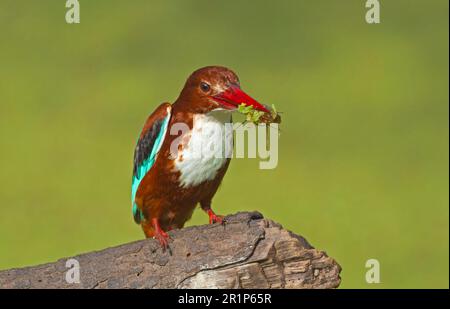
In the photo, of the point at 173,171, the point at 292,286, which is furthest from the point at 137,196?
the point at 292,286

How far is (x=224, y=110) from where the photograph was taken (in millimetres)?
2799

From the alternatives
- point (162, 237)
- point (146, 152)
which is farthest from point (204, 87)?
point (162, 237)

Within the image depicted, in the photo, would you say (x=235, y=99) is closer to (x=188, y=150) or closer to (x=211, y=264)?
(x=188, y=150)

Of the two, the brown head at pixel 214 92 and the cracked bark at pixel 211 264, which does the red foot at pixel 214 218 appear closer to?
the cracked bark at pixel 211 264

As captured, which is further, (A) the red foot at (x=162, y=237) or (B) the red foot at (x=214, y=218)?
(B) the red foot at (x=214, y=218)

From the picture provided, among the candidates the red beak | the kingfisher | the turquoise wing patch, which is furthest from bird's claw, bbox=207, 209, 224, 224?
the red beak

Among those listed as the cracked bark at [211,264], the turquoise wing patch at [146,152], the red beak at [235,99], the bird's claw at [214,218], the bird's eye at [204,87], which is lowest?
the cracked bark at [211,264]

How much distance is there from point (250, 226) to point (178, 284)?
273 mm

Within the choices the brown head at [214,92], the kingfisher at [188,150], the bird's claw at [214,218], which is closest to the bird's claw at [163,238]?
the kingfisher at [188,150]

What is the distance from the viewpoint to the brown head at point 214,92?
108 inches

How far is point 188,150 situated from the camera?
284cm

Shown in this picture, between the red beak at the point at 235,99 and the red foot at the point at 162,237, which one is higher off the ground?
the red beak at the point at 235,99

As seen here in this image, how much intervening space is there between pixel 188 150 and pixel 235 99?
234 mm

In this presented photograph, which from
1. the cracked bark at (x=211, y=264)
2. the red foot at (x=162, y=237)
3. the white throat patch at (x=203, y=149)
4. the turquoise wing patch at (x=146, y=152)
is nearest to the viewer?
the cracked bark at (x=211, y=264)
